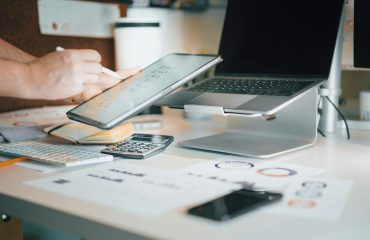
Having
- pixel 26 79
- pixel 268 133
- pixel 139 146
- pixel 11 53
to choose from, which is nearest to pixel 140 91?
pixel 139 146

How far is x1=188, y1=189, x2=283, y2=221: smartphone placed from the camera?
21.4 inches

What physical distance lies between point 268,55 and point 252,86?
140mm

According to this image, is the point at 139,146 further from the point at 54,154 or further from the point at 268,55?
the point at 268,55

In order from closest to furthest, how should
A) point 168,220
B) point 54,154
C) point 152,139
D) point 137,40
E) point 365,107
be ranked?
point 168,220 → point 54,154 → point 152,139 → point 365,107 → point 137,40

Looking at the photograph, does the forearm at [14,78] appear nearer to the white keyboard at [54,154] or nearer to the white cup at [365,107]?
the white keyboard at [54,154]

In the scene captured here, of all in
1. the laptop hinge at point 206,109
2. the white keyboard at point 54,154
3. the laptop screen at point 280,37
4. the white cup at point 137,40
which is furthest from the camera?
the white cup at point 137,40

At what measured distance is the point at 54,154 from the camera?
34.3 inches

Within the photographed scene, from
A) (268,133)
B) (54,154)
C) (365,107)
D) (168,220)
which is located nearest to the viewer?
(168,220)

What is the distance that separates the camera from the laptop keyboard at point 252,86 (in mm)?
989

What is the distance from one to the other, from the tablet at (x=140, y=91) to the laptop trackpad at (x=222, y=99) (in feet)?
0.27

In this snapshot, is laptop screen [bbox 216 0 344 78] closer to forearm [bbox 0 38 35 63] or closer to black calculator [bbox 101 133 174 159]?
black calculator [bbox 101 133 174 159]

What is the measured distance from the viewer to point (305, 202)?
606 millimetres

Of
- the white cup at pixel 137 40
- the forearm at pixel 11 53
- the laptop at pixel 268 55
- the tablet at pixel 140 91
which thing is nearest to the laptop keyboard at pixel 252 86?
the laptop at pixel 268 55

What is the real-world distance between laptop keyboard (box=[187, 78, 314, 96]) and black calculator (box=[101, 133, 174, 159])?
19 centimetres
